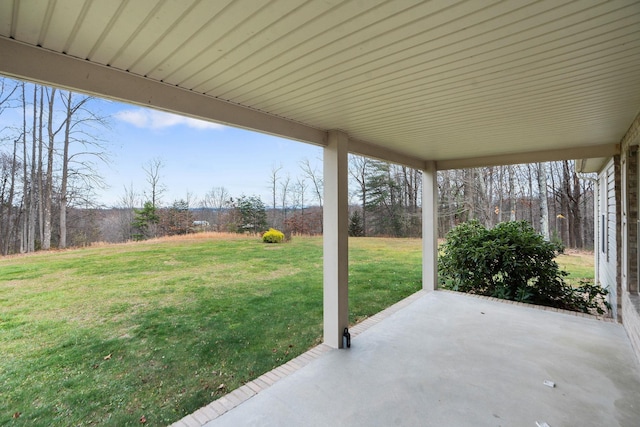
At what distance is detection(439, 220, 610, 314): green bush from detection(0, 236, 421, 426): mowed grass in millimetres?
1073

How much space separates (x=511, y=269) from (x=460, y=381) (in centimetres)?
345

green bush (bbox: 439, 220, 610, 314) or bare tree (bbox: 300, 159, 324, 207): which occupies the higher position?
bare tree (bbox: 300, 159, 324, 207)

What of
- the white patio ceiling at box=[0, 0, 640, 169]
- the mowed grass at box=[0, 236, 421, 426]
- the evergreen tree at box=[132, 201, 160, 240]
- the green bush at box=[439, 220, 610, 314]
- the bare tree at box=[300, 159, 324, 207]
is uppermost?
the bare tree at box=[300, 159, 324, 207]

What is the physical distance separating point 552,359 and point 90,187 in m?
9.45

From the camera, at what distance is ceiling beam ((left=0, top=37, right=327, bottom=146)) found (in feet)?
4.44

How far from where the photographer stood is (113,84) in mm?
1646

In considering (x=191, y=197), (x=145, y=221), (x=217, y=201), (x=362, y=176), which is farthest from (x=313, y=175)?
(x=145, y=221)

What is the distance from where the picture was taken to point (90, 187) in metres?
6.83

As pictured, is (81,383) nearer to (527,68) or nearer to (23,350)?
(23,350)

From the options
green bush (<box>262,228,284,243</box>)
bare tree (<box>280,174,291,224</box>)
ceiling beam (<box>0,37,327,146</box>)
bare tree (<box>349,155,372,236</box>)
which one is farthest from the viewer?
bare tree (<box>349,155,372,236</box>)

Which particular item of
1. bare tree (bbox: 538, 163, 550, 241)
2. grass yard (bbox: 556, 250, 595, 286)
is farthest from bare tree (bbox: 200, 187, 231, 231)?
bare tree (bbox: 538, 163, 550, 241)

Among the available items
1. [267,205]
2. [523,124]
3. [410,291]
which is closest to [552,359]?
[523,124]

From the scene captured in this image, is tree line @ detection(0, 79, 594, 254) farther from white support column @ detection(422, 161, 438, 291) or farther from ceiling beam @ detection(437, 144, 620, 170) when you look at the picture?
white support column @ detection(422, 161, 438, 291)

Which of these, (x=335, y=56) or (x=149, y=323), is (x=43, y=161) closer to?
(x=149, y=323)
